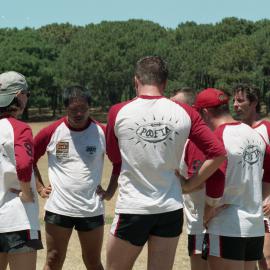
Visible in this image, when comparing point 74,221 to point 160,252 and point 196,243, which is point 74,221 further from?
point 160,252

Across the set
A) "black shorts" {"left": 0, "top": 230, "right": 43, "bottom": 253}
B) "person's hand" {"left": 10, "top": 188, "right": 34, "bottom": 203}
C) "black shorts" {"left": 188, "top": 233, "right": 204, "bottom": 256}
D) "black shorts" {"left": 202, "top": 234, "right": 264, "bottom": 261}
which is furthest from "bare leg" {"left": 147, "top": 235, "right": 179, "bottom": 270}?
"black shorts" {"left": 188, "top": 233, "right": 204, "bottom": 256}

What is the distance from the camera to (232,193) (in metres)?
4.13

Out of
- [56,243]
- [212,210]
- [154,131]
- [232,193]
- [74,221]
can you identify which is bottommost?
[56,243]

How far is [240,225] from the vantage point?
413 cm

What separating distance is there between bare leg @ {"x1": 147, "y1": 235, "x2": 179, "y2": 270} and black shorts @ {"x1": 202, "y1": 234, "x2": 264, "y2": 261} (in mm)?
426

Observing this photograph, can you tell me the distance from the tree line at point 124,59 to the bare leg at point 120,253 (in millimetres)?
54579

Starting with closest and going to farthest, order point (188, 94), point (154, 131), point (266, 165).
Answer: point (154, 131), point (266, 165), point (188, 94)

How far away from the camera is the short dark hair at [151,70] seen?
3764 mm

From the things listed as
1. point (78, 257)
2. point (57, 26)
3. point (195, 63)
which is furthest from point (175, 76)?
point (78, 257)

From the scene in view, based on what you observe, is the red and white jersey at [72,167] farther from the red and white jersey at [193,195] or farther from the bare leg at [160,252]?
the bare leg at [160,252]

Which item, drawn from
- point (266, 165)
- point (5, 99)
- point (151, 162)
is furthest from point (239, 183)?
point (5, 99)

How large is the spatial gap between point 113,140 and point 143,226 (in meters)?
0.62

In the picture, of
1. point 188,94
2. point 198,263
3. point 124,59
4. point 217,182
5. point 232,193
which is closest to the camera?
point 217,182

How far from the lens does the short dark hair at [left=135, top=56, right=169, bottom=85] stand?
3764 mm
